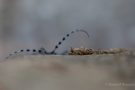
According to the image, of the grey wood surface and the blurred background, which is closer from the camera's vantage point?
the grey wood surface

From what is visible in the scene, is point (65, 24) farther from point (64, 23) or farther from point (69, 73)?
point (69, 73)

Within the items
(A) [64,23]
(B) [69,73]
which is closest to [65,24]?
(A) [64,23]

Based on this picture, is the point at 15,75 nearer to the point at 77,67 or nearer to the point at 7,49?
the point at 77,67

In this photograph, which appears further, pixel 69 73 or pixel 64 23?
pixel 64 23

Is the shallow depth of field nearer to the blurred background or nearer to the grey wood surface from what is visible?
the blurred background

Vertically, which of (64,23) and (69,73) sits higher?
(64,23)

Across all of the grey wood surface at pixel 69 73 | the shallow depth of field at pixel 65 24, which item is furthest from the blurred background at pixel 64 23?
the grey wood surface at pixel 69 73

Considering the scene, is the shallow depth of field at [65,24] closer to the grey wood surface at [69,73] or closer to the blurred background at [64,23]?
the blurred background at [64,23]

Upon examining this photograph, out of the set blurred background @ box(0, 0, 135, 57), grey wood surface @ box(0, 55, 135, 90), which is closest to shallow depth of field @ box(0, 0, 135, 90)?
blurred background @ box(0, 0, 135, 57)

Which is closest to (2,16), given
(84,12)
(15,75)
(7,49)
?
(7,49)
